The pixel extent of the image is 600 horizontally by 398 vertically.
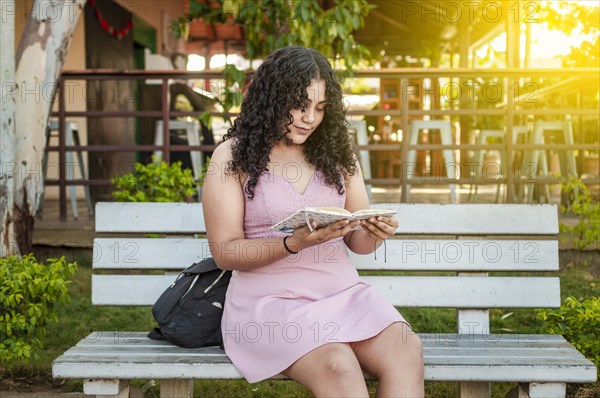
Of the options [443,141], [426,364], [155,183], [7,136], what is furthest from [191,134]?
[426,364]

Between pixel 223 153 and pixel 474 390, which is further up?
pixel 223 153

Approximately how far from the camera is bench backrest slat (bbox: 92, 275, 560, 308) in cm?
299

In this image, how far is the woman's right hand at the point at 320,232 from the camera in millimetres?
2342

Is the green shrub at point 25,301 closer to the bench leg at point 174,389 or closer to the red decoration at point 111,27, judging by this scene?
the bench leg at point 174,389

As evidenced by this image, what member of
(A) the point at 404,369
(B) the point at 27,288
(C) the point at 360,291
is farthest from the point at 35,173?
(A) the point at 404,369

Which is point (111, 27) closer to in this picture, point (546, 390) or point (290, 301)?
point (290, 301)

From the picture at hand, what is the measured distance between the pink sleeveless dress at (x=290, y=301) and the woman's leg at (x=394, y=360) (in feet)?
0.11

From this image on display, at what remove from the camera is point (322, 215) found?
2.22 metres

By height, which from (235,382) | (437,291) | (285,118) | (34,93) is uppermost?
(34,93)

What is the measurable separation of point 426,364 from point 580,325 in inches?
35.5

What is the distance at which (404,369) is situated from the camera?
230 centimetres

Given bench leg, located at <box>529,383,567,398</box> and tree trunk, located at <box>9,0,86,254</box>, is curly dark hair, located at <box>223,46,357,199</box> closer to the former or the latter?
bench leg, located at <box>529,383,567,398</box>

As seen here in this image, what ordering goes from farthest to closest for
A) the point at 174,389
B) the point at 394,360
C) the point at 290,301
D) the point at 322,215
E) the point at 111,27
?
the point at 111,27 < the point at 174,389 < the point at 290,301 < the point at 394,360 < the point at 322,215

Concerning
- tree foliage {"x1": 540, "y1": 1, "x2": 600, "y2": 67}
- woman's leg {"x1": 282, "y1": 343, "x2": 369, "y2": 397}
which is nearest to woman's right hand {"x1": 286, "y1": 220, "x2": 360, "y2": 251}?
woman's leg {"x1": 282, "y1": 343, "x2": 369, "y2": 397}
